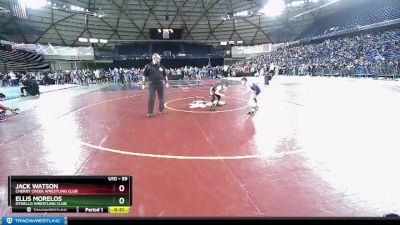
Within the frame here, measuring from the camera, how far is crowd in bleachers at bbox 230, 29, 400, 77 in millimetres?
24812

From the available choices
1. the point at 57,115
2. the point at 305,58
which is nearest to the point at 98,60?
the point at 305,58

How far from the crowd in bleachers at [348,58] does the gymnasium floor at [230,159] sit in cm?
1954

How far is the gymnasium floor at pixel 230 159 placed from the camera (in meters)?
2.94

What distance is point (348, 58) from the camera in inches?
1205

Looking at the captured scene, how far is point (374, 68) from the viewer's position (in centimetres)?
2466

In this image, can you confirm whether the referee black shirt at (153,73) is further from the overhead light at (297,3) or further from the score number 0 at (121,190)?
the overhead light at (297,3)

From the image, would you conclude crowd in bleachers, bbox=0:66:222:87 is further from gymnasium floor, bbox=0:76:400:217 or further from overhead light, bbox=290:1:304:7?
gymnasium floor, bbox=0:76:400:217

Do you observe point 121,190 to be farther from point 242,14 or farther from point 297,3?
point 242,14

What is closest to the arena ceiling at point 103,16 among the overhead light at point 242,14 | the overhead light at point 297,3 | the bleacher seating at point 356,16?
the overhead light at point 297,3

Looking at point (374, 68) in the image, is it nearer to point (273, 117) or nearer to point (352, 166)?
point (273, 117)

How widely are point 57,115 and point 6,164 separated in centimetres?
494

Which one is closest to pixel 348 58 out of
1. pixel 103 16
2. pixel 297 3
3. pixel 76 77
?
pixel 297 3
